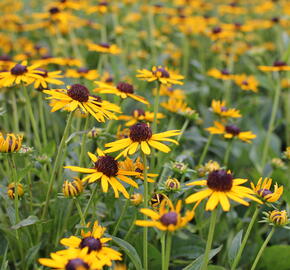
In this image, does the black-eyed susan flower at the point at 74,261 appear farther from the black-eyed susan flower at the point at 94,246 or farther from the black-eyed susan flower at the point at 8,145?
the black-eyed susan flower at the point at 8,145

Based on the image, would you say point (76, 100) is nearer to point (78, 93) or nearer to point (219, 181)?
point (78, 93)

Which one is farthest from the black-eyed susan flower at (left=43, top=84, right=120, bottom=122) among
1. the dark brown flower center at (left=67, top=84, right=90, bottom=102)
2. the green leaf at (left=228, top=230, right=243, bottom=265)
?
the green leaf at (left=228, top=230, right=243, bottom=265)

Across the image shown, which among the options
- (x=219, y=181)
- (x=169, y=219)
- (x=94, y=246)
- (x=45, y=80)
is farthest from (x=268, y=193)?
(x=45, y=80)

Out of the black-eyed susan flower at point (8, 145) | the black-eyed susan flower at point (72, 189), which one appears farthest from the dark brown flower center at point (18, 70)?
the black-eyed susan flower at point (72, 189)

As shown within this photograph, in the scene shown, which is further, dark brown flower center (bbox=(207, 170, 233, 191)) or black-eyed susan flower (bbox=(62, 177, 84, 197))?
black-eyed susan flower (bbox=(62, 177, 84, 197))

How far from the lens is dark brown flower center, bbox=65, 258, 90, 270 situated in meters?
0.82

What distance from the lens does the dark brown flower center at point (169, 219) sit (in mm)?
890

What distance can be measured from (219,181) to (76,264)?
0.36 metres

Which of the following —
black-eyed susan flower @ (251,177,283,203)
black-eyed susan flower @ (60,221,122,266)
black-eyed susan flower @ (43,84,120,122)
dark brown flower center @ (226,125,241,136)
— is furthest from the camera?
dark brown flower center @ (226,125,241,136)

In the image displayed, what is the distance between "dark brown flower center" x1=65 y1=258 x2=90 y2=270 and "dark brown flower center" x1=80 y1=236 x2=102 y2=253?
76 mm

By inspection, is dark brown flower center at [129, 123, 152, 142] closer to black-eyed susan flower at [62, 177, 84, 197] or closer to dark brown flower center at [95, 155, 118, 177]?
dark brown flower center at [95, 155, 118, 177]

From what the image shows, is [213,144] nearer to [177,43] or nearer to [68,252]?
[68,252]

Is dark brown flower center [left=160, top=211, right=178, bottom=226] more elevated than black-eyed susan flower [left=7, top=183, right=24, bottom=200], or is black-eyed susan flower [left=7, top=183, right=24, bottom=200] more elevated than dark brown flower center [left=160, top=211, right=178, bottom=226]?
dark brown flower center [left=160, top=211, right=178, bottom=226]

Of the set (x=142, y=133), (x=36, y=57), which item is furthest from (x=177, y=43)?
(x=142, y=133)
